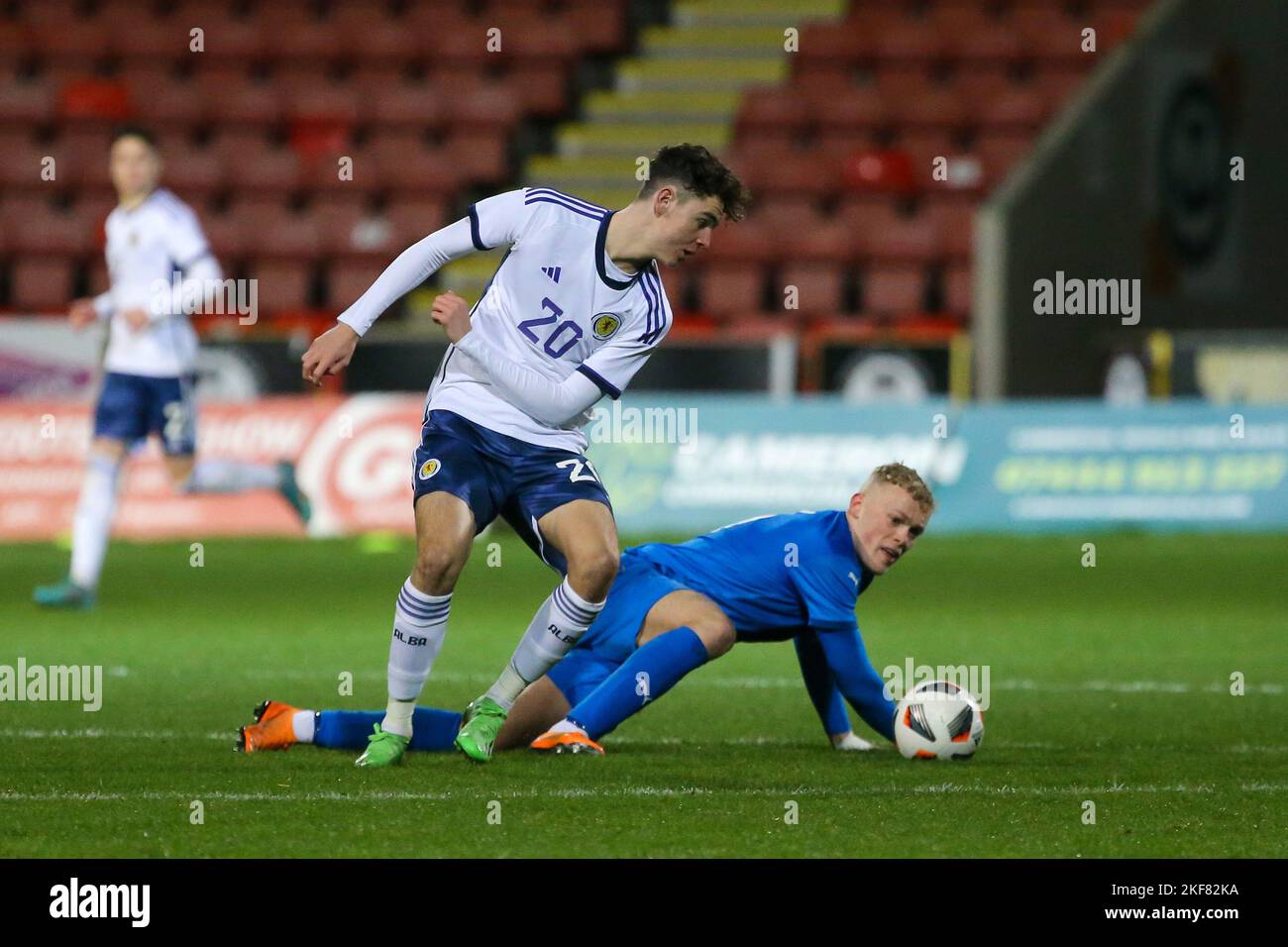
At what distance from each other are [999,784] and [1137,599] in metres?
6.07

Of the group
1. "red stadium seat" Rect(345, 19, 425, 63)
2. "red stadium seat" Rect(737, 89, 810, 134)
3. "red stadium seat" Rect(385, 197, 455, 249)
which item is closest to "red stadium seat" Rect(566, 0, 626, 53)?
"red stadium seat" Rect(345, 19, 425, 63)

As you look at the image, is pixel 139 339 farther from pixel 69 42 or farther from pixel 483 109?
pixel 69 42

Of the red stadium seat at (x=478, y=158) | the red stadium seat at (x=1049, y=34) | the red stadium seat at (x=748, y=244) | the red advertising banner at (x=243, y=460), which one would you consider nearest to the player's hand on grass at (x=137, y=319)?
the red advertising banner at (x=243, y=460)

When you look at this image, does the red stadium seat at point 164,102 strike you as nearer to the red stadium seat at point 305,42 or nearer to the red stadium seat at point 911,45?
the red stadium seat at point 305,42

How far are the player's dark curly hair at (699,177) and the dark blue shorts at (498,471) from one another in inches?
33.6

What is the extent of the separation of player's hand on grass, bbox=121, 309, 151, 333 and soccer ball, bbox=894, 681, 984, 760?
5464 mm

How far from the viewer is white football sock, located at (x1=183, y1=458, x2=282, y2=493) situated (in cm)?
1233

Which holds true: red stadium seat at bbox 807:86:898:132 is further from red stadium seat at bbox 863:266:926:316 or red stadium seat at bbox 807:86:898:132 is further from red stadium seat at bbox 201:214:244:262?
red stadium seat at bbox 201:214:244:262

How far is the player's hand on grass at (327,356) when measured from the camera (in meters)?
5.85

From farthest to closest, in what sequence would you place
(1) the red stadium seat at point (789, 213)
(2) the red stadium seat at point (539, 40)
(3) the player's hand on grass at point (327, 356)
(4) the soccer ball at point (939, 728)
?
(2) the red stadium seat at point (539, 40) < (1) the red stadium seat at point (789, 213) < (4) the soccer ball at point (939, 728) < (3) the player's hand on grass at point (327, 356)

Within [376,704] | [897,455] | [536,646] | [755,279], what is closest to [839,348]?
[897,455]

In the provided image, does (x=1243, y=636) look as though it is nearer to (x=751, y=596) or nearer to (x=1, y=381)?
(x=751, y=596)

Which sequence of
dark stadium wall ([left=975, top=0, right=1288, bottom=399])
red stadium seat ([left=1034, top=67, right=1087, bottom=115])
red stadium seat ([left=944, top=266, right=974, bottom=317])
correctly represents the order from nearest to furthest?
dark stadium wall ([left=975, top=0, right=1288, bottom=399]) → red stadium seat ([left=944, top=266, right=974, bottom=317]) → red stadium seat ([left=1034, top=67, right=1087, bottom=115])

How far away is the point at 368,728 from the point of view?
6.36 m
